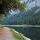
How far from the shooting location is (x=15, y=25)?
8.01 ft

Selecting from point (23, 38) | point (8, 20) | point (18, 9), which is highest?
point (18, 9)

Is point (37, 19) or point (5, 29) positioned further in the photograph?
point (37, 19)

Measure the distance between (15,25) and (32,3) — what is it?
21.1 inches

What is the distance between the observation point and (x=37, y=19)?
8.15 feet

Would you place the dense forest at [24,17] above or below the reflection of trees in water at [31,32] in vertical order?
above

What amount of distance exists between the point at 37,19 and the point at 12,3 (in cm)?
57

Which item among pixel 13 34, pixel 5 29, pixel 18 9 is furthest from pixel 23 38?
pixel 18 9

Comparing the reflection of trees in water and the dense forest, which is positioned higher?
the dense forest

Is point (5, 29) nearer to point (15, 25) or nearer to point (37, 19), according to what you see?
point (15, 25)

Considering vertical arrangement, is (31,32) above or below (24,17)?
below

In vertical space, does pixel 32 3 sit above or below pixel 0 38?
above

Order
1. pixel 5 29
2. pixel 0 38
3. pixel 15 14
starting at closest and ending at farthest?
pixel 0 38, pixel 5 29, pixel 15 14

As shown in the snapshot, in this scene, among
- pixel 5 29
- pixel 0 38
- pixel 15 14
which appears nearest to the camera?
pixel 0 38

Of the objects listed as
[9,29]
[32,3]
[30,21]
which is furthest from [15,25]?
[32,3]
